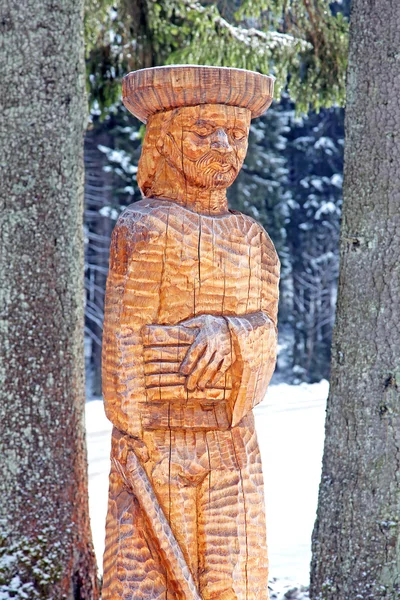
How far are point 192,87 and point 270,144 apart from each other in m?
17.8

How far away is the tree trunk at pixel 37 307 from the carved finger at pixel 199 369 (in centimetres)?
198

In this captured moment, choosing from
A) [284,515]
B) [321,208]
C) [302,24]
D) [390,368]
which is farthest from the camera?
[321,208]

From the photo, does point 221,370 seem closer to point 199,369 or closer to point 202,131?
point 199,369

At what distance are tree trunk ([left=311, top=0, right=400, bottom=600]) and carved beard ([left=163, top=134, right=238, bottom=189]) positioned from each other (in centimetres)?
178

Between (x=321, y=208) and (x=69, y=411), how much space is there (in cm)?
1708

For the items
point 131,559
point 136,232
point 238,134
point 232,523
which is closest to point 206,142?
point 238,134

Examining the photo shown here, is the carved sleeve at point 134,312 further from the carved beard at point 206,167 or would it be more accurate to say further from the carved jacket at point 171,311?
the carved beard at point 206,167

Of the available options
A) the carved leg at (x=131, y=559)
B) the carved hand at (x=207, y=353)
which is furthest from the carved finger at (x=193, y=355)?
the carved leg at (x=131, y=559)

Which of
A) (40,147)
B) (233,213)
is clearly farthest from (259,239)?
(40,147)

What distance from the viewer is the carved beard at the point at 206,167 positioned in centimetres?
327

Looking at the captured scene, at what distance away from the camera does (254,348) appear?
326 centimetres

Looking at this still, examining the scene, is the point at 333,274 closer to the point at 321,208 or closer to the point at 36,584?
the point at 321,208

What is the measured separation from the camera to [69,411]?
5.02 meters

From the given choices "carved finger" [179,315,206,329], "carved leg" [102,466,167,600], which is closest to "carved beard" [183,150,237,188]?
"carved finger" [179,315,206,329]
